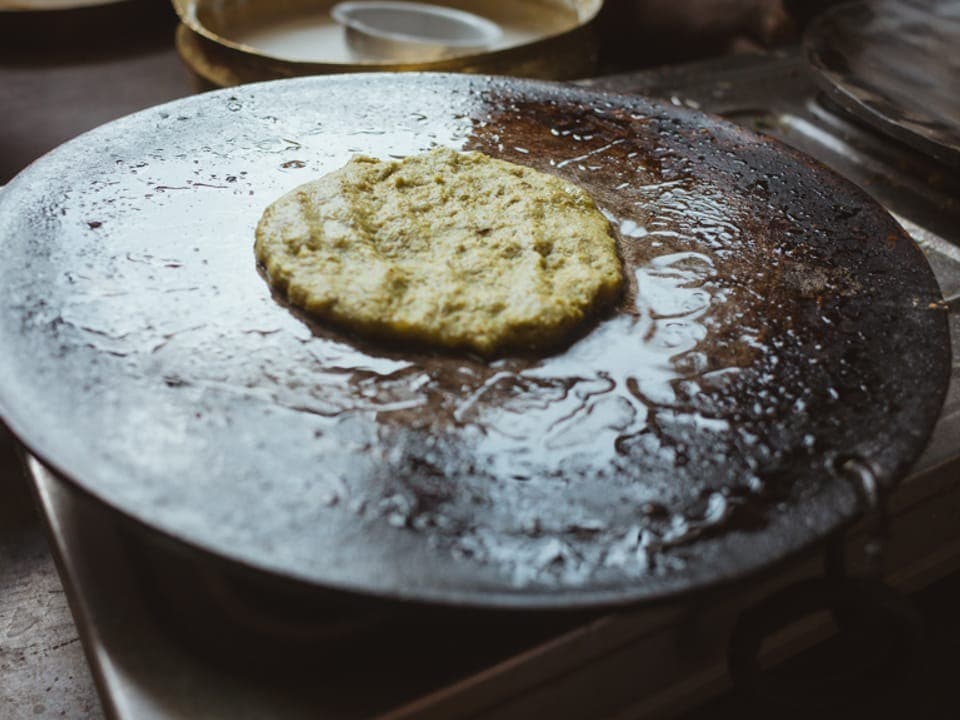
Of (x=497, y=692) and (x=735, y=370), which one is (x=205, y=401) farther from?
(x=735, y=370)

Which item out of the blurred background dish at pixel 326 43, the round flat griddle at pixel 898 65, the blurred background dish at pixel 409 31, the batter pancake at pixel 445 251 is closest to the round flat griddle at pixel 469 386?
the batter pancake at pixel 445 251

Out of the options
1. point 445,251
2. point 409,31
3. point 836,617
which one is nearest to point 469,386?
point 445,251

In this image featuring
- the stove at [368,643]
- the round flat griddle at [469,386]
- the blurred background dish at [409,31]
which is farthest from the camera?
the blurred background dish at [409,31]

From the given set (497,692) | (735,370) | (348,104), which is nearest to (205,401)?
(497,692)

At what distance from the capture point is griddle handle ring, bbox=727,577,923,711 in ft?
3.64

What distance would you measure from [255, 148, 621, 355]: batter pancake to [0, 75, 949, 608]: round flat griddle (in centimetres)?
5

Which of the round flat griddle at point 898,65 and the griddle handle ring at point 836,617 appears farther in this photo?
the round flat griddle at point 898,65

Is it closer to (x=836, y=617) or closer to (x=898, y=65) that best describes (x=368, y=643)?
(x=836, y=617)

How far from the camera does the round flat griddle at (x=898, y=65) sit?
2238mm

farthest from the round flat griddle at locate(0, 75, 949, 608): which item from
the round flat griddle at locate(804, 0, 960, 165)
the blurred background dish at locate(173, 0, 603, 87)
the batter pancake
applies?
the round flat griddle at locate(804, 0, 960, 165)

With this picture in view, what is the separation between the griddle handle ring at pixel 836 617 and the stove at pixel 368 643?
4cm

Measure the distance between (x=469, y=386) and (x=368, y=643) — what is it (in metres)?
0.42

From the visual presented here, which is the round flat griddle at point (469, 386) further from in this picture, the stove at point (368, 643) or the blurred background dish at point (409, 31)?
the blurred background dish at point (409, 31)

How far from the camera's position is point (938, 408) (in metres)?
1.28
